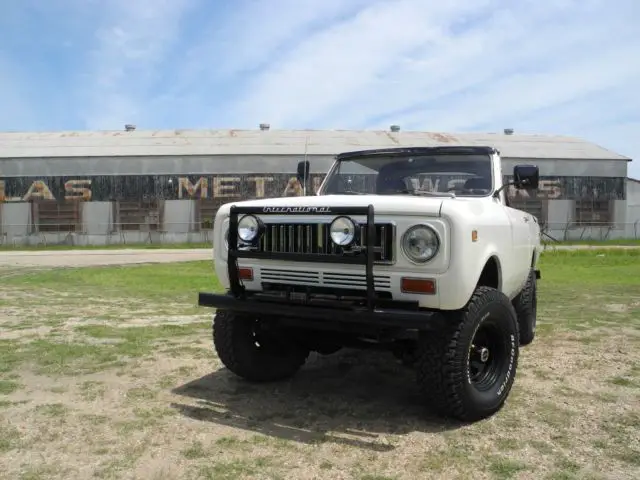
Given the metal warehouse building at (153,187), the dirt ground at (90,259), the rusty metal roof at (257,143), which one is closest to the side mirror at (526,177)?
Answer: the dirt ground at (90,259)

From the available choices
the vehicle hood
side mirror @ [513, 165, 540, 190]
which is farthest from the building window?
the vehicle hood

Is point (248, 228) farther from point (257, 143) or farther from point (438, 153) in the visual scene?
point (257, 143)

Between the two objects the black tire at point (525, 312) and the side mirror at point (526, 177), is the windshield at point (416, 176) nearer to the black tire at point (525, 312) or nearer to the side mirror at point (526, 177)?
the side mirror at point (526, 177)

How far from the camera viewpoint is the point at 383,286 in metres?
3.71

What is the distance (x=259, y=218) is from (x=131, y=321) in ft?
13.3

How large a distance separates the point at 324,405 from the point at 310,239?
1250 millimetres

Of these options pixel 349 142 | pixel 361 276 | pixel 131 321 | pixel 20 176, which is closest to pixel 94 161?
pixel 20 176

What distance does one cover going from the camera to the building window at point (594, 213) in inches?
1389

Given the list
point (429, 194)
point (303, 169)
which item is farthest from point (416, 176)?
point (303, 169)

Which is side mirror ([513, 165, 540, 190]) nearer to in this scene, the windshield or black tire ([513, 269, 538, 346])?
the windshield

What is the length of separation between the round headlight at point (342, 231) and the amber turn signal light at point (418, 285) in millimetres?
428

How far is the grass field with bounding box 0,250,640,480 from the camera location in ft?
10.5

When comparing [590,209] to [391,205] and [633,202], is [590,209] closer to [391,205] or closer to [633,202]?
[633,202]

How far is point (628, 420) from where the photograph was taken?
153 inches
